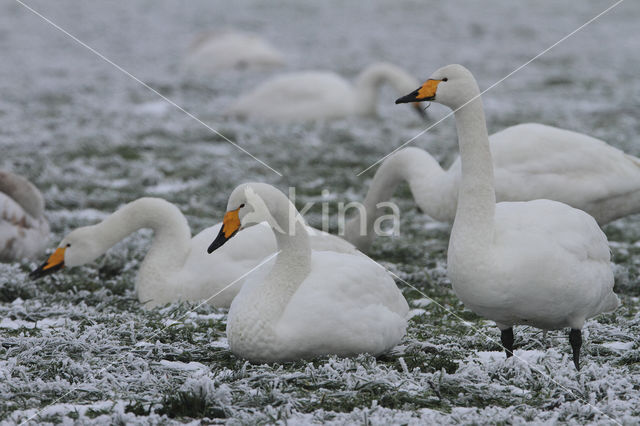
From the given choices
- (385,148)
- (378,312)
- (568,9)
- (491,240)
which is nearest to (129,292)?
(378,312)

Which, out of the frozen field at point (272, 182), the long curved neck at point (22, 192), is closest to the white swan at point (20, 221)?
the long curved neck at point (22, 192)

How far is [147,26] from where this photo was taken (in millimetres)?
26156

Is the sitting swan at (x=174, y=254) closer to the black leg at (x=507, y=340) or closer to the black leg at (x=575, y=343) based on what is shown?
the black leg at (x=507, y=340)

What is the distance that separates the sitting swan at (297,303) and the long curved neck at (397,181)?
8.39ft

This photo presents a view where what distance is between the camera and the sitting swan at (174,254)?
6.50 m

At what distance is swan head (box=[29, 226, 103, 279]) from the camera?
6848 mm

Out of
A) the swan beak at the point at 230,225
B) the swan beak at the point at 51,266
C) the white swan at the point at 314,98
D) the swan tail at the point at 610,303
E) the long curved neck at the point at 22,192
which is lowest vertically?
the swan beak at the point at 51,266

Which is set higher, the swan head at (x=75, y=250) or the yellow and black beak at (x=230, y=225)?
the yellow and black beak at (x=230, y=225)

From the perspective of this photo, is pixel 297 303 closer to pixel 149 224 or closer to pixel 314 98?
pixel 149 224

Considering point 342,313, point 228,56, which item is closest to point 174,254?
point 342,313

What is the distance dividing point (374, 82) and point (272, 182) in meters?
4.37

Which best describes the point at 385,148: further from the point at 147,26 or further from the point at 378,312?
the point at 147,26

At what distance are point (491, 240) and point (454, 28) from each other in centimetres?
2084

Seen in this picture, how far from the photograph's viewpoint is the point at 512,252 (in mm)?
4699
